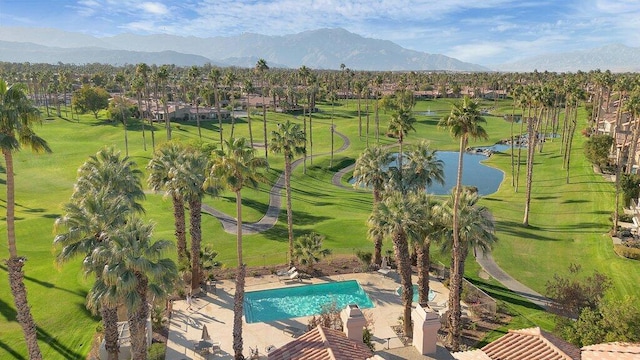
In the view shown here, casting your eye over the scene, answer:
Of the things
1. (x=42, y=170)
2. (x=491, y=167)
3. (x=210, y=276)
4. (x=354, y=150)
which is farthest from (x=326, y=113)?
(x=210, y=276)

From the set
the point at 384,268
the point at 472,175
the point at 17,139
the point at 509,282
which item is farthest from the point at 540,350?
the point at 472,175

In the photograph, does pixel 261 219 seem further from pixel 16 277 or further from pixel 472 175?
pixel 472 175

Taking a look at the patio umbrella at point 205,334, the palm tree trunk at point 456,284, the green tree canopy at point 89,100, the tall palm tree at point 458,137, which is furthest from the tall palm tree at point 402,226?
the green tree canopy at point 89,100

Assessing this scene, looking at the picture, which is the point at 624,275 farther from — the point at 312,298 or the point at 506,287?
the point at 312,298

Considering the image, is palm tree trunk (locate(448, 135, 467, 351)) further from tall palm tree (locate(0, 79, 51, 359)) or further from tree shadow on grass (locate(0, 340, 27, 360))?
tree shadow on grass (locate(0, 340, 27, 360))

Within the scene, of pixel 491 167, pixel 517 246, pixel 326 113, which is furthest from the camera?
pixel 326 113

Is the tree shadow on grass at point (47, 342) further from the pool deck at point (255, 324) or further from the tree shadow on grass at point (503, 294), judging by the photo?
the tree shadow on grass at point (503, 294)

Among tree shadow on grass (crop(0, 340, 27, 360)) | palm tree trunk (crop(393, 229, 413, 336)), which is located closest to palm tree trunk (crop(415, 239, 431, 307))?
palm tree trunk (crop(393, 229, 413, 336))
